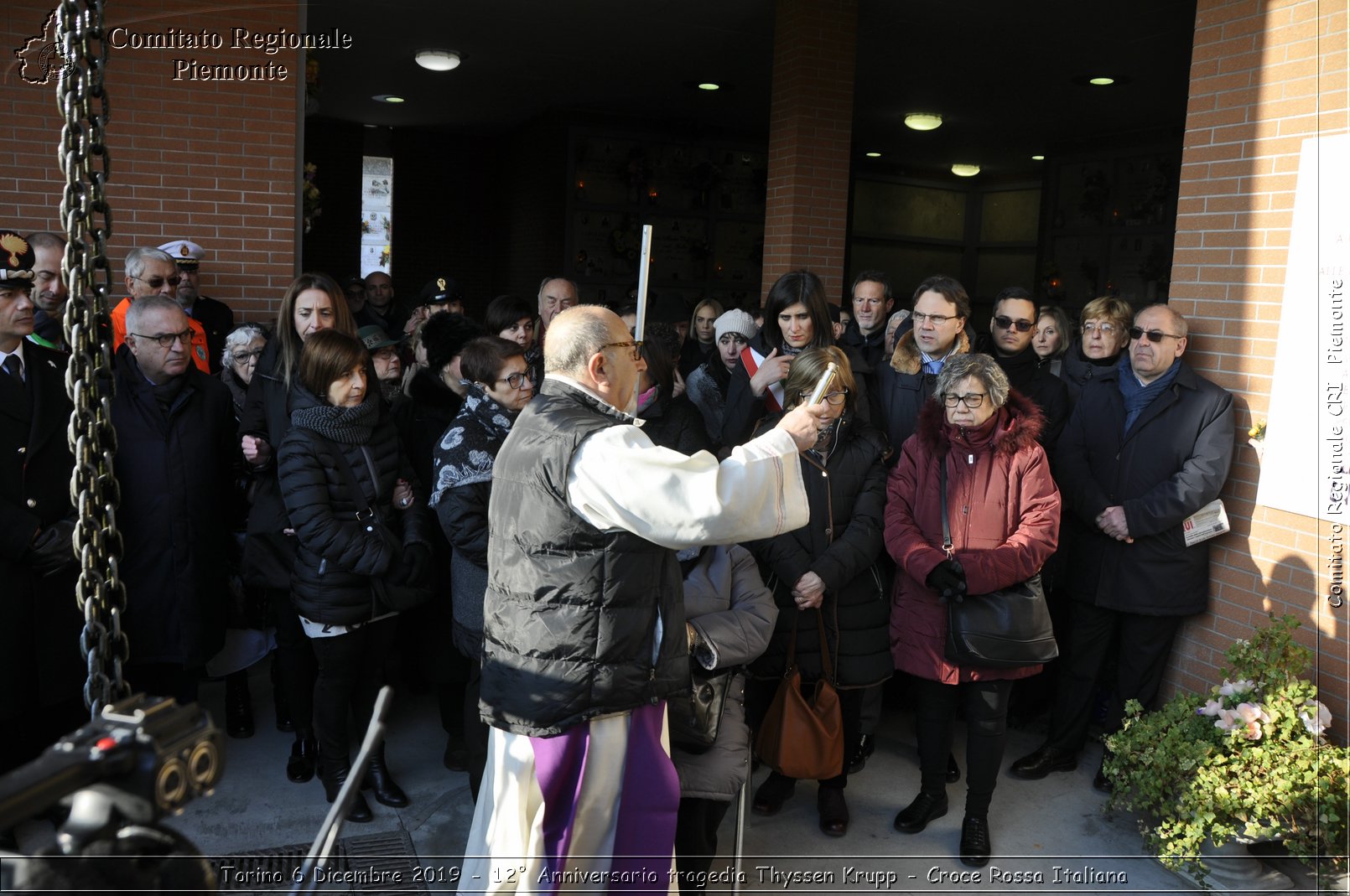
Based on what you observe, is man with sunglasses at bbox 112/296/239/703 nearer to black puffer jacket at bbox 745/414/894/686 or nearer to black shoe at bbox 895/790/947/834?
black puffer jacket at bbox 745/414/894/686

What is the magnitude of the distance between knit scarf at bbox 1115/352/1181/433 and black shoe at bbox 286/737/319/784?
3709 millimetres

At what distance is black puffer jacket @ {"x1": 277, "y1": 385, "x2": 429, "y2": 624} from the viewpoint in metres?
3.87

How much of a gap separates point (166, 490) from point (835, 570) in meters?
2.65

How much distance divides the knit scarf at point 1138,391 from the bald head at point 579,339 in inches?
111

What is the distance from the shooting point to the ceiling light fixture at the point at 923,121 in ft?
41.9

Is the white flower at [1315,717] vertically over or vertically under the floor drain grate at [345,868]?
over

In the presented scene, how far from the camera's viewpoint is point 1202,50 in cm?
482

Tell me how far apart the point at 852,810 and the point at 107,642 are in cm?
305

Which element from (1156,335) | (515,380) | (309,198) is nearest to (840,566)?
(515,380)

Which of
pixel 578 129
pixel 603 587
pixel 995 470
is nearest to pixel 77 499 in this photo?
pixel 603 587

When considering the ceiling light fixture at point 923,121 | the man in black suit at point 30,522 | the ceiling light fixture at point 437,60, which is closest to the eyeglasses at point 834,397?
→ the man in black suit at point 30,522

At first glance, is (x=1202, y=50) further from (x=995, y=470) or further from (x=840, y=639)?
(x=840, y=639)

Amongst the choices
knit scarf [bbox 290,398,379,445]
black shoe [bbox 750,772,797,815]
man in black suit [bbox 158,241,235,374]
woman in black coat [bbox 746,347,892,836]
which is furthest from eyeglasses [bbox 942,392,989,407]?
man in black suit [bbox 158,241,235,374]

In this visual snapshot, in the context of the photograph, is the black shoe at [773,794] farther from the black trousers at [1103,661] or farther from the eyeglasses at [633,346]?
the eyeglasses at [633,346]
